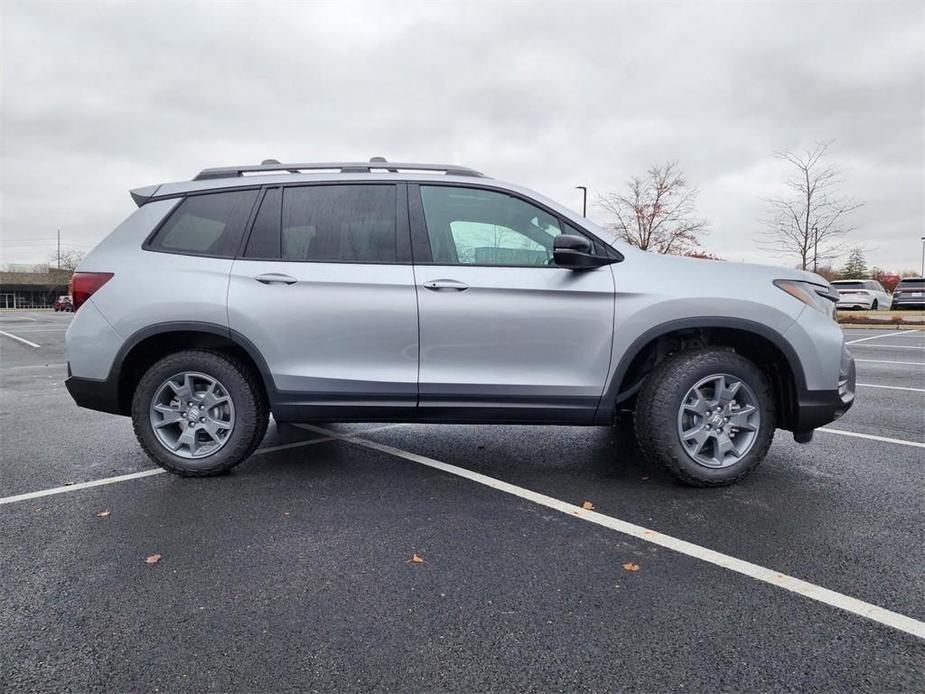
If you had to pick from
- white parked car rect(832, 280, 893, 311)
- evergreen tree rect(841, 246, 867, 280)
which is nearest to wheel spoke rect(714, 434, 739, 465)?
white parked car rect(832, 280, 893, 311)

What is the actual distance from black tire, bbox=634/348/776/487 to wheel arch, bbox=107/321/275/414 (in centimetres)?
240

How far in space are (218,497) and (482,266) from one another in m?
2.14

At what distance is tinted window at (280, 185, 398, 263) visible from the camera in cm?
355

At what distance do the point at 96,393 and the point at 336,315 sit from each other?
5.53ft

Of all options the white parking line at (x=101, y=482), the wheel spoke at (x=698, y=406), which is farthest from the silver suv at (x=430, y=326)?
the white parking line at (x=101, y=482)

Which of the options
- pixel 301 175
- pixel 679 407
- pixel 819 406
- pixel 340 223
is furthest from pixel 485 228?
pixel 819 406

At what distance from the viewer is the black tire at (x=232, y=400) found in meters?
3.54

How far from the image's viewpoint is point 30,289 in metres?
73.3

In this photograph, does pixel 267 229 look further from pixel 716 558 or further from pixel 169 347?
pixel 716 558

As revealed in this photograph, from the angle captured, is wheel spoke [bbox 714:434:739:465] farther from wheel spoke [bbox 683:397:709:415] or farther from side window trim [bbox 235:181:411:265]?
side window trim [bbox 235:181:411:265]

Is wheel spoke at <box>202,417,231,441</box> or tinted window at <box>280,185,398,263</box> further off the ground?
tinted window at <box>280,185,398,263</box>

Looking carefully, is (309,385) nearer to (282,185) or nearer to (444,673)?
(282,185)

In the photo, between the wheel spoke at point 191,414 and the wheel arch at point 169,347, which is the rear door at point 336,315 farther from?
the wheel spoke at point 191,414

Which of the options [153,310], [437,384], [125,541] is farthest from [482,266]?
[125,541]
